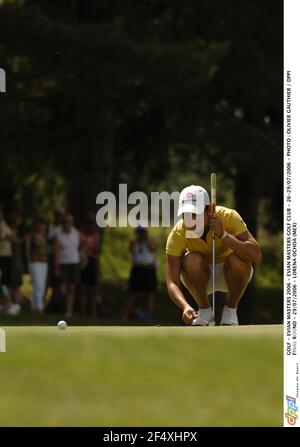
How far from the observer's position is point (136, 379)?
8.26 metres

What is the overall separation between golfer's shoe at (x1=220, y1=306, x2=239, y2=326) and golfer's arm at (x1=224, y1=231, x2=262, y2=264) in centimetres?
24

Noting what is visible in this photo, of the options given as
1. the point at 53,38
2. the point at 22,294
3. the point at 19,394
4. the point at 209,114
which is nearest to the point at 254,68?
the point at 209,114

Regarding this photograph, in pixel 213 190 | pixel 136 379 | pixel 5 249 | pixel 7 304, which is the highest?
pixel 213 190

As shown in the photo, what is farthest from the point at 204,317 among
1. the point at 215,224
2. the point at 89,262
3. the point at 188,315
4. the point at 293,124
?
the point at 89,262

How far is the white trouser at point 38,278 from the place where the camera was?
13.5m

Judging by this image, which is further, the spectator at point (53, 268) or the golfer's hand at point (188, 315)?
the spectator at point (53, 268)

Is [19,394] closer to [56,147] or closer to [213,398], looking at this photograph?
[213,398]

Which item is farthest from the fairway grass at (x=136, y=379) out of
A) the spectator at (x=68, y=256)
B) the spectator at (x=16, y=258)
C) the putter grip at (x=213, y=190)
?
the spectator at (x=16, y=258)

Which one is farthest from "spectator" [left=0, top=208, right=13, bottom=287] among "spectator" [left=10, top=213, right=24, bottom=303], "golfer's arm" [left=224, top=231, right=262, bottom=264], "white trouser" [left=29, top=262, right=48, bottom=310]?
"golfer's arm" [left=224, top=231, right=262, bottom=264]

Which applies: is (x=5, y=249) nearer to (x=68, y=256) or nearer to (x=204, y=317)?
(x=68, y=256)

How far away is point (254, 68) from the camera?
19.3m

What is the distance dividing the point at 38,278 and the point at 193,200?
955cm

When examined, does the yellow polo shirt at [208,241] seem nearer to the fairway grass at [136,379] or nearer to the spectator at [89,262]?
the fairway grass at [136,379]
